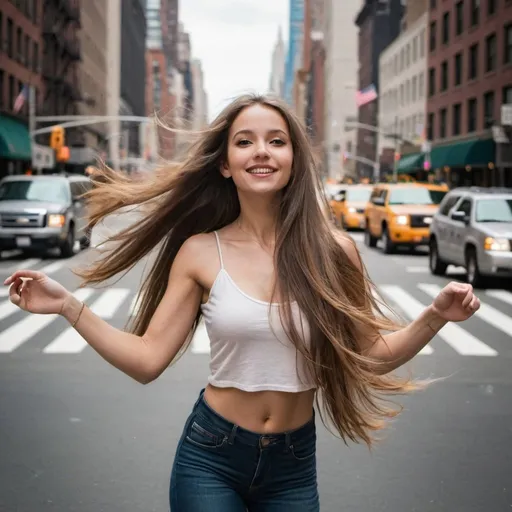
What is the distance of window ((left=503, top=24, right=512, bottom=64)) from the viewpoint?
4950cm

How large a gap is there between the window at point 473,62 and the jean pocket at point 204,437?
55273 mm

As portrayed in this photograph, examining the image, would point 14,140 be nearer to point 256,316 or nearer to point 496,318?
point 496,318

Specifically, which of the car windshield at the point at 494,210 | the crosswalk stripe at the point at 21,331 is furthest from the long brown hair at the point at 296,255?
the car windshield at the point at 494,210

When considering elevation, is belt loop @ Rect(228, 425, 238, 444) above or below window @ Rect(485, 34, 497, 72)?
below

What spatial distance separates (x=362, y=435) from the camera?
366cm

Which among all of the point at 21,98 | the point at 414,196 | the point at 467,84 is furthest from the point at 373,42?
the point at 414,196

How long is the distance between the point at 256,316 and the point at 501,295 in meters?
15.3

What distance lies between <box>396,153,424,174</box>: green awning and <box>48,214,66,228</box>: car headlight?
153ft

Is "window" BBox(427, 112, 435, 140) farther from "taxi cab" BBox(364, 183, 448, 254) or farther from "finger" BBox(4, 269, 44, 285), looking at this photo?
"finger" BBox(4, 269, 44, 285)

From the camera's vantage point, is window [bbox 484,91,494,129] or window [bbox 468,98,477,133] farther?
window [bbox 468,98,477,133]

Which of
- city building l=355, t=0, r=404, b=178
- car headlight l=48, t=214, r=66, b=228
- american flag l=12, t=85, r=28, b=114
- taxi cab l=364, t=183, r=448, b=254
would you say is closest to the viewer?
car headlight l=48, t=214, r=66, b=228

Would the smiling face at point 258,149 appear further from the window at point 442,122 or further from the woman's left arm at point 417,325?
the window at point 442,122

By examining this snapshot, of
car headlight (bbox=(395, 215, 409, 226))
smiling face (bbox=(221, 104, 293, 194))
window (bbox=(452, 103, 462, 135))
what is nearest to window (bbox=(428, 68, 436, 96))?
window (bbox=(452, 103, 462, 135))

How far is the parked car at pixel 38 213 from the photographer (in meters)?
24.6
